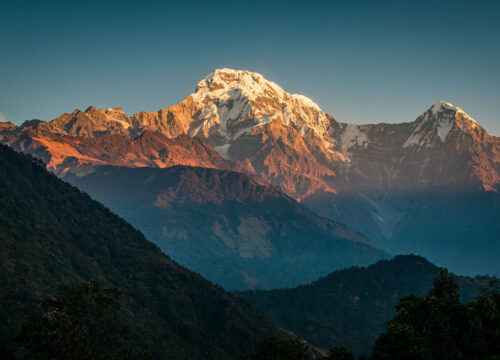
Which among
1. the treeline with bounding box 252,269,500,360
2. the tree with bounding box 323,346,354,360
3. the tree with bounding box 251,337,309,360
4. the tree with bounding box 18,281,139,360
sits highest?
the treeline with bounding box 252,269,500,360

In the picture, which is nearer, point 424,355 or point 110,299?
point 424,355

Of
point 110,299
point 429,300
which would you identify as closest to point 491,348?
point 429,300

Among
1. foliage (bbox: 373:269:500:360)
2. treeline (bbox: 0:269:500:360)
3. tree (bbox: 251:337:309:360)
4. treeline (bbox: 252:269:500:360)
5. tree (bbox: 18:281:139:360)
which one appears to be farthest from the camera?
tree (bbox: 251:337:309:360)

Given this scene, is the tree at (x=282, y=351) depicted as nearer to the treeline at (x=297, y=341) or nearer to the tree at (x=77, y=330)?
the treeline at (x=297, y=341)

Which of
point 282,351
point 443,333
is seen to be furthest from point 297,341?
point 443,333

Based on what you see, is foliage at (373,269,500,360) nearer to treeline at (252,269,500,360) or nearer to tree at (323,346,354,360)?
treeline at (252,269,500,360)

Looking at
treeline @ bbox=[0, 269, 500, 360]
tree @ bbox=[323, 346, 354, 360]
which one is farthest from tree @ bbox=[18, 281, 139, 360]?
tree @ bbox=[323, 346, 354, 360]

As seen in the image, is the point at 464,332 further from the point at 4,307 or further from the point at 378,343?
the point at 4,307
